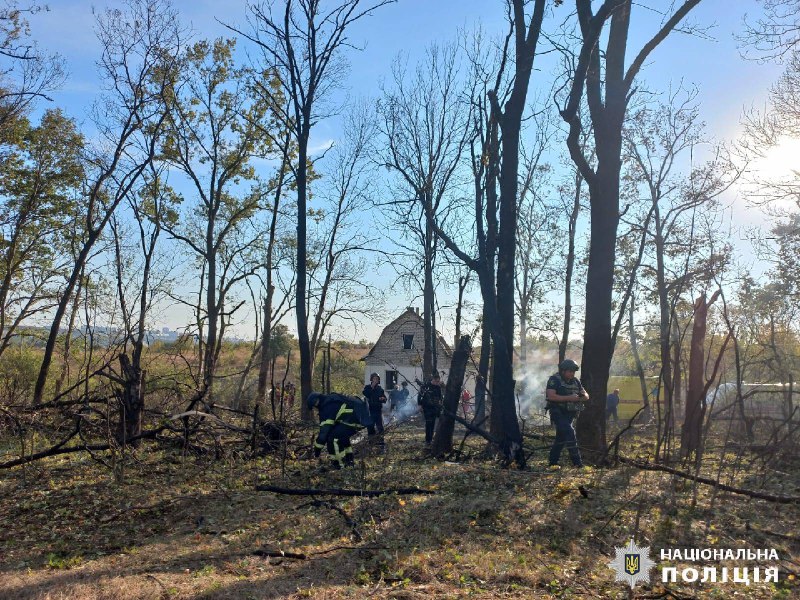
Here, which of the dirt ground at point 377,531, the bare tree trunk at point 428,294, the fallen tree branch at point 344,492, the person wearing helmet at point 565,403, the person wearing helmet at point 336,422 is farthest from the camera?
the bare tree trunk at point 428,294

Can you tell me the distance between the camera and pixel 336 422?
9.51 meters

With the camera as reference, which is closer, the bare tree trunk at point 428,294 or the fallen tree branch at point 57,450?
the fallen tree branch at point 57,450

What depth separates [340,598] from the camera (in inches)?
187

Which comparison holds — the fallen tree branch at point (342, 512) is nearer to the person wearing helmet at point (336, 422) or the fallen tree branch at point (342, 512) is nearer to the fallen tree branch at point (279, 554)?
the fallen tree branch at point (279, 554)

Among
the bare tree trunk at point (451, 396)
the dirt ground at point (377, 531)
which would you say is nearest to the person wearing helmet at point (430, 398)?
the bare tree trunk at point (451, 396)

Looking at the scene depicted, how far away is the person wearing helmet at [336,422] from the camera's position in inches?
374

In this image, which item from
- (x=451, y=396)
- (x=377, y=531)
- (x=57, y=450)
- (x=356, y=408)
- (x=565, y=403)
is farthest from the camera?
(x=451, y=396)

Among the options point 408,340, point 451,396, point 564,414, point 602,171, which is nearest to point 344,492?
point 451,396

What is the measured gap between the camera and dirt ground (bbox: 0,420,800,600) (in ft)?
16.4

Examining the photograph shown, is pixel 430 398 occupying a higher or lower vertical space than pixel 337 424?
higher

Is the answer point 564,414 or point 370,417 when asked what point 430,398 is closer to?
point 370,417

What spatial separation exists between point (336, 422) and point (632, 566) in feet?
17.7

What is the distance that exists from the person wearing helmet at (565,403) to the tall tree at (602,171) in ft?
2.16

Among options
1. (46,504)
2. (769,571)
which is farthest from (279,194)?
(769,571)
